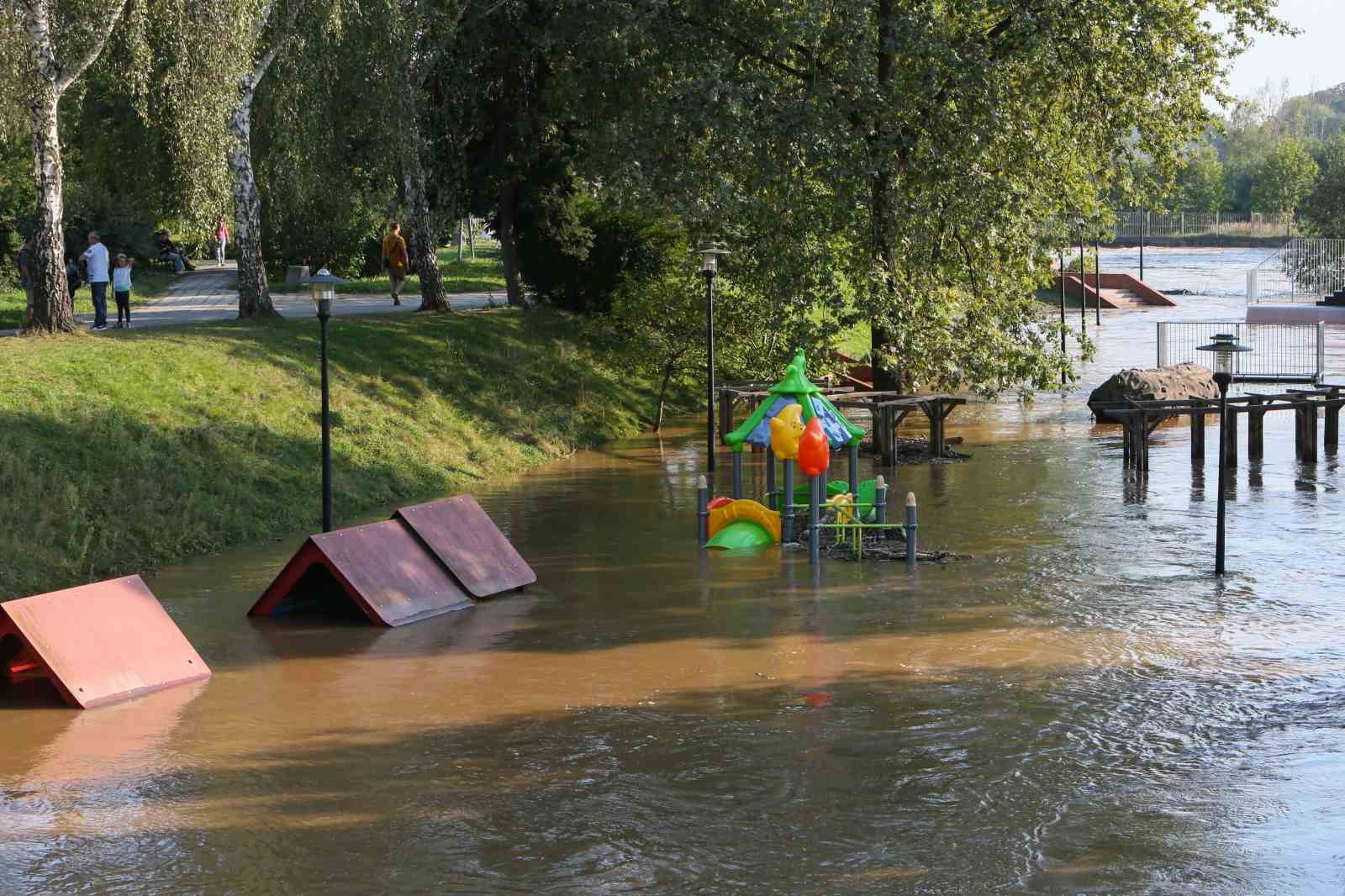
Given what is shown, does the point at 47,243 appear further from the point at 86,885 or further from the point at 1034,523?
the point at 86,885

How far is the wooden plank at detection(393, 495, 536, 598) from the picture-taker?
54.2ft

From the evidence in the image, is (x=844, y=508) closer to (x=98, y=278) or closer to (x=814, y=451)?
(x=814, y=451)

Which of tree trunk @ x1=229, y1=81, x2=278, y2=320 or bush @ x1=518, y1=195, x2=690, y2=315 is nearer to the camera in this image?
tree trunk @ x1=229, y1=81, x2=278, y2=320

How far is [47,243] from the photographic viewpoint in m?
23.0

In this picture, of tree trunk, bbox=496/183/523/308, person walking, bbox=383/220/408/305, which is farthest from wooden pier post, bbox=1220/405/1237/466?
person walking, bbox=383/220/408/305

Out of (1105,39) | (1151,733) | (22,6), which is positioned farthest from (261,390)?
(1151,733)

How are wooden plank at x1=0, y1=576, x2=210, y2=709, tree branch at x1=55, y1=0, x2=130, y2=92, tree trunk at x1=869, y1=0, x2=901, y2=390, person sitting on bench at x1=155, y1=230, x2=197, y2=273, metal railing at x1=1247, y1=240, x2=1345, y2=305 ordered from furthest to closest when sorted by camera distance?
metal railing at x1=1247, y1=240, x2=1345, y2=305
person sitting on bench at x1=155, y1=230, x2=197, y2=273
tree trunk at x1=869, y1=0, x2=901, y2=390
tree branch at x1=55, y1=0, x2=130, y2=92
wooden plank at x1=0, y1=576, x2=210, y2=709

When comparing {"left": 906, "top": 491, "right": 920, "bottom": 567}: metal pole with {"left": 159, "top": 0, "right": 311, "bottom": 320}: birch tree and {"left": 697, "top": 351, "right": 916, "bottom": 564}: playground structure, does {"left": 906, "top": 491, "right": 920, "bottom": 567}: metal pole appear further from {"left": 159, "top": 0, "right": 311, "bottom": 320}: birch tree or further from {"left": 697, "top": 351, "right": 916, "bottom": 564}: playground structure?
{"left": 159, "top": 0, "right": 311, "bottom": 320}: birch tree

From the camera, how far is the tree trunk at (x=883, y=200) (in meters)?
25.9

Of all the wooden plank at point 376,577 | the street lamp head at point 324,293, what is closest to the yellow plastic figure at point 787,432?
the wooden plank at point 376,577

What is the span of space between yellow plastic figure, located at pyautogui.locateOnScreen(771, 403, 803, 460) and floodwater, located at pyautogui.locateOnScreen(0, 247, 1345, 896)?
1298mm

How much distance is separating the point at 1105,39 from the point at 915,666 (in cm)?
1624

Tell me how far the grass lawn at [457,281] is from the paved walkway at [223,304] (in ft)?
3.70

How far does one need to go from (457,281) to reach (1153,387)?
23.8 metres
